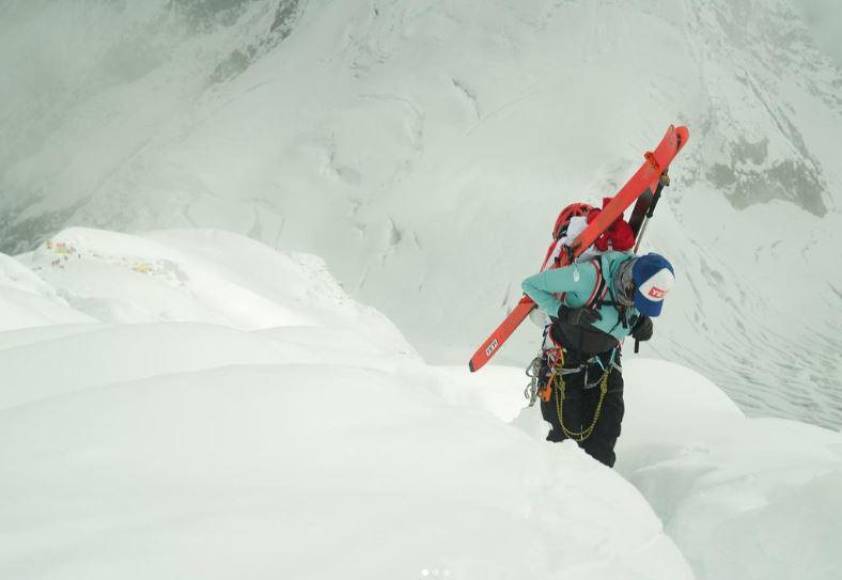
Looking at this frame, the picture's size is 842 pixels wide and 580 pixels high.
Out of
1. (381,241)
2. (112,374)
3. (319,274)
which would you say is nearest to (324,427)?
(112,374)

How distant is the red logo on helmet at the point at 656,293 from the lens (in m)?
3.93

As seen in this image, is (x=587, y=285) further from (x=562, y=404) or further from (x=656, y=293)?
(x=562, y=404)

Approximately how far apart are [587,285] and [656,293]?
2.04 ft

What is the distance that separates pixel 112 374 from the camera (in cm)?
343

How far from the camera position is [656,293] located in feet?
13.0

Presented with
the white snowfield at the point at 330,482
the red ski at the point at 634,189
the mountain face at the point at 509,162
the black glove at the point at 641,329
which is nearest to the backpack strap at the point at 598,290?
the black glove at the point at 641,329

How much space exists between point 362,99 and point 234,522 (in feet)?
106

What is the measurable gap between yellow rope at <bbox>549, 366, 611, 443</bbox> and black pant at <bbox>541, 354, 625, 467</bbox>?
2 cm

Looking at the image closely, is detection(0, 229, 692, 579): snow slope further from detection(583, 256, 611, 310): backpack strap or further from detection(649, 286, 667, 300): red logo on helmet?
detection(583, 256, 611, 310): backpack strap

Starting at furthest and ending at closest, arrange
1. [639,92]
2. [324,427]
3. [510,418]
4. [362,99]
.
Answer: [362,99] → [639,92] → [510,418] → [324,427]

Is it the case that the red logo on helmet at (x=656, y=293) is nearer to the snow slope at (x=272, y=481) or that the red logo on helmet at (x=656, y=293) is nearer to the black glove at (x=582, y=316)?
the black glove at (x=582, y=316)

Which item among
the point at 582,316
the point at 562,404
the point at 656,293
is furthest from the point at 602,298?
the point at 562,404

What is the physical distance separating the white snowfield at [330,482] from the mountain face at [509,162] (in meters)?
16.9

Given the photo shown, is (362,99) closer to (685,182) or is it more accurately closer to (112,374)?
(685,182)
